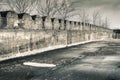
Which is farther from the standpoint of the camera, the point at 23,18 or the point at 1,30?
the point at 23,18

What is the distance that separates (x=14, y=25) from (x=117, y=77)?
7070mm

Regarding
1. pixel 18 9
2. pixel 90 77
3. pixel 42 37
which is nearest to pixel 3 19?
pixel 42 37

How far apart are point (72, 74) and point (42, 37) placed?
370 inches

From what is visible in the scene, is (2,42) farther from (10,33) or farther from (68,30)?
(68,30)

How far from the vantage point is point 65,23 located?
72.0 feet

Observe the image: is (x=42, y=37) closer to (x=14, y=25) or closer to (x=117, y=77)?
(x=14, y=25)

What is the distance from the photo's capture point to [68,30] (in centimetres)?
2297

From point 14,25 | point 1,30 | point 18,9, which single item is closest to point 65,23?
point 14,25

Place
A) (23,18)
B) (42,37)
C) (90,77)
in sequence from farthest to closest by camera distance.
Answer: (42,37) < (23,18) < (90,77)

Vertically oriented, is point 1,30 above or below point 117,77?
above

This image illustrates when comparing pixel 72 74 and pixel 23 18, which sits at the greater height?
pixel 23 18

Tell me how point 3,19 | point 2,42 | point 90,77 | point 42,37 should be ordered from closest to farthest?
point 90,77 → point 2,42 → point 3,19 → point 42,37

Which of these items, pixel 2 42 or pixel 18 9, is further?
pixel 18 9

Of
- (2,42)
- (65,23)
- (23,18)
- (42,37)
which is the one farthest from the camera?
(65,23)
